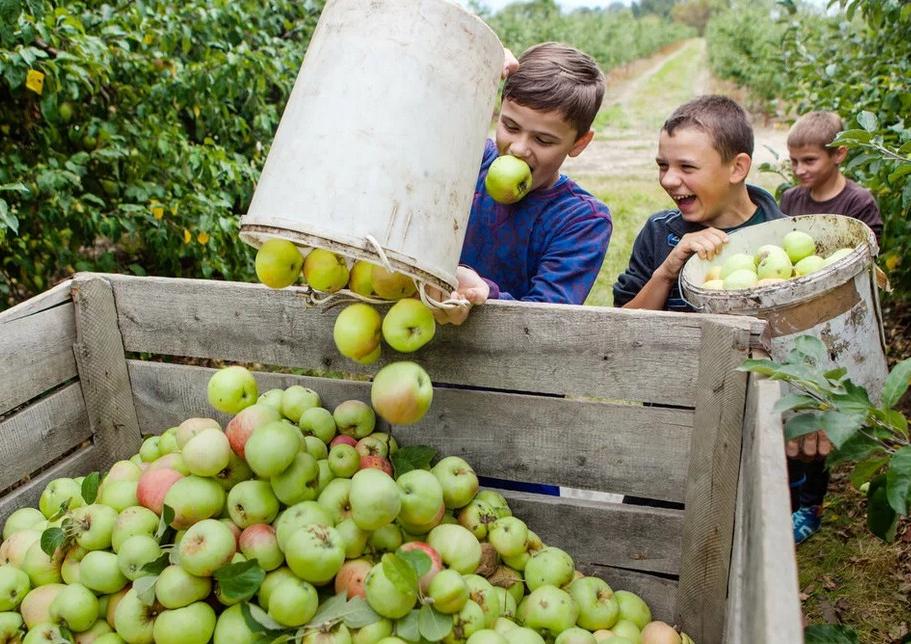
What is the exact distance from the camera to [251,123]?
4957 millimetres

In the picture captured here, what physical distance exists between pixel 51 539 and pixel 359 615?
765 mm

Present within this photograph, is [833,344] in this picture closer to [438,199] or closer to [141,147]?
[438,199]

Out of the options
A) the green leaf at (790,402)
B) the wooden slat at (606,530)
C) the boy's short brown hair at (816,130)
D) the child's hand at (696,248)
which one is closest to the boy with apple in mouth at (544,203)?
the child's hand at (696,248)

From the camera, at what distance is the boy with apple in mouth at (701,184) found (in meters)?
2.50

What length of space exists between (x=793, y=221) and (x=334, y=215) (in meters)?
1.56

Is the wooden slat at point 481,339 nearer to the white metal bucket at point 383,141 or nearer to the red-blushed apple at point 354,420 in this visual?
the red-blushed apple at point 354,420

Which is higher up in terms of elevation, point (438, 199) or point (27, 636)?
point (438, 199)

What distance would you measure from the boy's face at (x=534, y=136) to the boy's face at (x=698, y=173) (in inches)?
16.9

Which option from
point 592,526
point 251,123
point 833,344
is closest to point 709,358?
point 833,344

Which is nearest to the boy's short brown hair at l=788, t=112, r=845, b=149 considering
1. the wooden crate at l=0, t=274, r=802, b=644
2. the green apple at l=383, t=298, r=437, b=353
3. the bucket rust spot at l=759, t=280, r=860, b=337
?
the bucket rust spot at l=759, t=280, r=860, b=337

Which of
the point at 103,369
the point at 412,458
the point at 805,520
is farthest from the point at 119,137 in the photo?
the point at 805,520

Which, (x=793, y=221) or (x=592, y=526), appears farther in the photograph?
(x=793, y=221)

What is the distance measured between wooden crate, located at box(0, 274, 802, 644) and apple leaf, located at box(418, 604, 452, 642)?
0.48 m

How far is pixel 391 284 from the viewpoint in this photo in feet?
5.45
